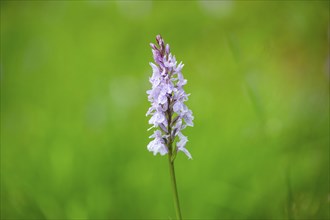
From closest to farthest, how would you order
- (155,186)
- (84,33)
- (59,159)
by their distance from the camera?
(155,186)
(59,159)
(84,33)

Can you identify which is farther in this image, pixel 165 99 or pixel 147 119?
pixel 147 119

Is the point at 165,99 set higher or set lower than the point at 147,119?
lower

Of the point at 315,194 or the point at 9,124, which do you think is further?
the point at 9,124

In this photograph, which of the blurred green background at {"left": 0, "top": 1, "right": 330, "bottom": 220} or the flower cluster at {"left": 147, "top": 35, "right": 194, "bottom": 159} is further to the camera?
the blurred green background at {"left": 0, "top": 1, "right": 330, "bottom": 220}

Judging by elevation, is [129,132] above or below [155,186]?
above

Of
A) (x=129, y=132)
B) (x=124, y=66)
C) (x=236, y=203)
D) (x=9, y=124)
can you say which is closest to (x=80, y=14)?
(x=124, y=66)

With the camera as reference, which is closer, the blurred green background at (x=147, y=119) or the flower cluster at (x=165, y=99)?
the flower cluster at (x=165, y=99)

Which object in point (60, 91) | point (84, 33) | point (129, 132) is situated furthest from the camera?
point (84, 33)

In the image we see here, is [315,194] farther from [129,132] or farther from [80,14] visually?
[80,14]
